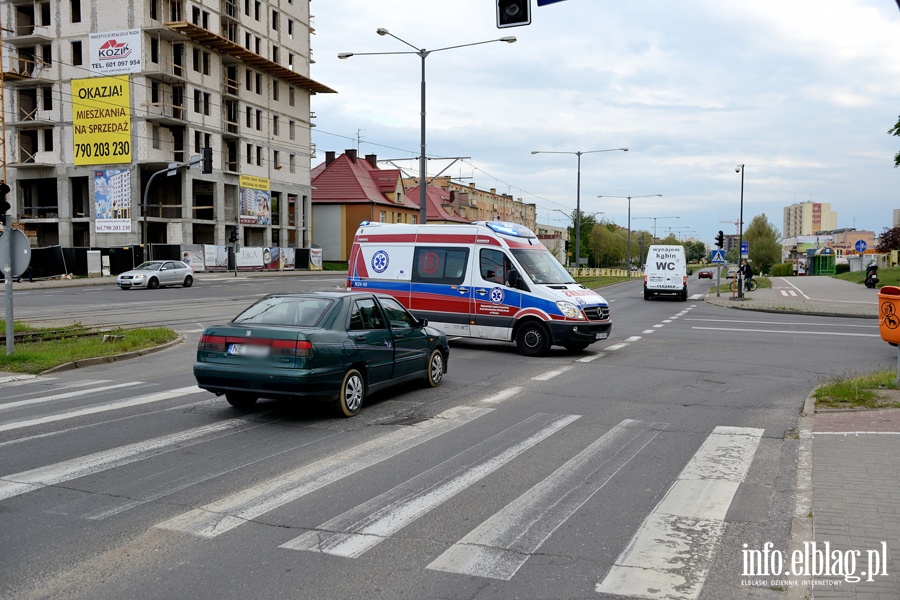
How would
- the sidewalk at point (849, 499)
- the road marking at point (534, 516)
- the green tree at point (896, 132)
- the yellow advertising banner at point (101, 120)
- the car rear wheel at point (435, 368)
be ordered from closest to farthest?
the sidewalk at point (849, 499), the road marking at point (534, 516), the car rear wheel at point (435, 368), the green tree at point (896, 132), the yellow advertising banner at point (101, 120)

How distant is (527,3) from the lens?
10.7 meters

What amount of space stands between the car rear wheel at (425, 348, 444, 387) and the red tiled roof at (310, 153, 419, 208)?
229 feet

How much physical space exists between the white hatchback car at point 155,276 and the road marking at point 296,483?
33454 millimetres

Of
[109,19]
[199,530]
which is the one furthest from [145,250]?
[199,530]

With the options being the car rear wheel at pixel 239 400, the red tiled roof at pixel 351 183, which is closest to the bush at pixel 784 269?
the red tiled roof at pixel 351 183

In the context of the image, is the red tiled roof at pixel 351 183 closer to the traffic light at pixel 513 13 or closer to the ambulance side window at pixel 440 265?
the ambulance side window at pixel 440 265

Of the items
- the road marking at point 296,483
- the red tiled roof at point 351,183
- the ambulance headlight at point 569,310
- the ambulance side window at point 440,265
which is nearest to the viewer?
the road marking at point 296,483

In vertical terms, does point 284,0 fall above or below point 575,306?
above

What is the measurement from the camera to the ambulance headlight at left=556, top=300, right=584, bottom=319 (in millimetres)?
14680

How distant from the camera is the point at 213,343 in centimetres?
863

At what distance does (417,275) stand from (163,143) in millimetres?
46339

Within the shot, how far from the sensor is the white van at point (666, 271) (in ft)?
123

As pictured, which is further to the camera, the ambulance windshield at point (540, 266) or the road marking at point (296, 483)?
the ambulance windshield at point (540, 266)

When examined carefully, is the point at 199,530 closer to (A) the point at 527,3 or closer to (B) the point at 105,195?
(A) the point at 527,3
